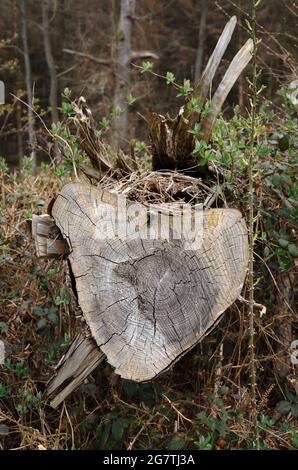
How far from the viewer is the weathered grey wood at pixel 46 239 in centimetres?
234

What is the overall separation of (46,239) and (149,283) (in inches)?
19.4

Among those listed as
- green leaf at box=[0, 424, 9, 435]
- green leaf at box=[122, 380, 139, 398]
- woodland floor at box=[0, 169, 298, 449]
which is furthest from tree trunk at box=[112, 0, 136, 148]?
green leaf at box=[0, 424, 9, 435]

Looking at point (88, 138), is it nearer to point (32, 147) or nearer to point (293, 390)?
point (32, 147)

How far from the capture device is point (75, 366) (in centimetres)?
232

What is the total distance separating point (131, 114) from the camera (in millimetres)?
10742

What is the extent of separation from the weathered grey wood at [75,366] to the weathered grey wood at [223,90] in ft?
3.70

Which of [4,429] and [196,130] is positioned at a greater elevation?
[196,130]

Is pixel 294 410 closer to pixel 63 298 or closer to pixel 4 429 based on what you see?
pixel 63 298

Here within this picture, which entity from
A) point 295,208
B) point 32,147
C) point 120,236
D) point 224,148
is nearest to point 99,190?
point 120,236

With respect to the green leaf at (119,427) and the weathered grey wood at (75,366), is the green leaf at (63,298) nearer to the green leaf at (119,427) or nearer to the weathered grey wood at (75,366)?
the weathered grey wood at (75,366)

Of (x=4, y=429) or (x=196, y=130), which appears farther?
(x=4, y=429)

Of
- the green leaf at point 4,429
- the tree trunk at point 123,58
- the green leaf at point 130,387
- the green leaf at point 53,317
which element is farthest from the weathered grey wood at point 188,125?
the tree trunk at point 123,58

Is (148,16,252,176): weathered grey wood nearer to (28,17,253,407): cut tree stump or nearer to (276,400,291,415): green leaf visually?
(28,17,253,407): cut tree stump

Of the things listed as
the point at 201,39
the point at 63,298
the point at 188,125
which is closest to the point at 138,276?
the point at 63,298
